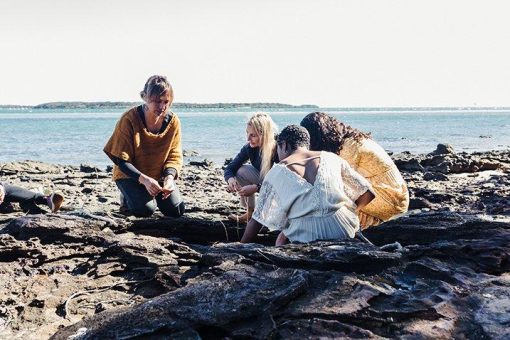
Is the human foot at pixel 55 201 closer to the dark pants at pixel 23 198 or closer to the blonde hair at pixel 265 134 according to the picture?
the dark pants at pixel 23 198

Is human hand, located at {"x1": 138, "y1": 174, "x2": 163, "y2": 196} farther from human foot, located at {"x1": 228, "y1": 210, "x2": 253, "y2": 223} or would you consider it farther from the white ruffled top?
the white ruffled top

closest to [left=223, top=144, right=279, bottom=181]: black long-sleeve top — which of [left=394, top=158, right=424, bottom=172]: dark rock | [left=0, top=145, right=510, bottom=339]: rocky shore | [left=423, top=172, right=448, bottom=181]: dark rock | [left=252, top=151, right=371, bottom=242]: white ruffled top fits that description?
[left=0, top=145, right=510, bottom=339]: rocky shore

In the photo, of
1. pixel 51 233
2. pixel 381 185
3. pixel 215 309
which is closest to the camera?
pixel 215 309

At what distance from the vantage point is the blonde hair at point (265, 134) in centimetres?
626

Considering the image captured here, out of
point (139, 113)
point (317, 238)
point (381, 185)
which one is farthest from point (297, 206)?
point (139, 113)

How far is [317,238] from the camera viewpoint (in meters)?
4.51

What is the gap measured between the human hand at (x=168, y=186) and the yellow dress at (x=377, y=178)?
215 centimetres

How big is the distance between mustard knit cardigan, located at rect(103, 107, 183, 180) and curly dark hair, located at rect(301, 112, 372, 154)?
7.00ft

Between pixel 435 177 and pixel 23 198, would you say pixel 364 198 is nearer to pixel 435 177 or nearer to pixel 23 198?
pixel 23 198

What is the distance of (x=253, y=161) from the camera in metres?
6.84

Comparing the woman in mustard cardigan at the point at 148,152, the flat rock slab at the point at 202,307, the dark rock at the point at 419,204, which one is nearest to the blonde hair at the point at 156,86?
the woman in mustard cardigan at the point at 148,152

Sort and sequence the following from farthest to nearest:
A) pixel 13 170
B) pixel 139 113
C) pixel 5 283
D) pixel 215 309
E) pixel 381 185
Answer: pixel 13 170
pixel 139 113
pixel 381 185
pixel 5 283
pixel 215 309

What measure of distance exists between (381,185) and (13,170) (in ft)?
40.3

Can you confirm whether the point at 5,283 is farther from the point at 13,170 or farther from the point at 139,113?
the point at 13,170
